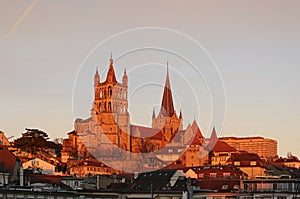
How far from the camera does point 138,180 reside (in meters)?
92.1

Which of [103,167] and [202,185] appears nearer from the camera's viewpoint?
[202,185]

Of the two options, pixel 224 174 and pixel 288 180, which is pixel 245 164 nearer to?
pixel 224 174

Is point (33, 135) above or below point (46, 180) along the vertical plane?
above

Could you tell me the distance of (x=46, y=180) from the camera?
298ft

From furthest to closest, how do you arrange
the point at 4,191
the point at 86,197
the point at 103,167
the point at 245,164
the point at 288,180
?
the point at 103,167 < the point at 245,164 < the point at 288,180 < the point at 86,197 < the point at 4,191

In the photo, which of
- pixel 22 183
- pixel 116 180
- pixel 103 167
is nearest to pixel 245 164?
pixel 103 167

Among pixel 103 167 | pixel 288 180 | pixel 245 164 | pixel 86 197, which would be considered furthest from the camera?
pixel 103 167

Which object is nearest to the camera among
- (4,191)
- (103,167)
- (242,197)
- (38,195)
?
(4,191)

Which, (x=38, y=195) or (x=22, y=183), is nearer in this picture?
(x=38, y=195)

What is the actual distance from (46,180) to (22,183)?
32.8 feet

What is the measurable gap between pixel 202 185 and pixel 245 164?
63514mm

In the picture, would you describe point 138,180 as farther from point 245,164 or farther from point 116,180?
point 245,164

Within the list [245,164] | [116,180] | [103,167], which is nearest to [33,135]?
[103,167]

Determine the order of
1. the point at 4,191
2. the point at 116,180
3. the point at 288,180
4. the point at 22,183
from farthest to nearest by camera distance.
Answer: the point at 116,180
the point at 288,180
the point at 22,183
the point at 4,191
